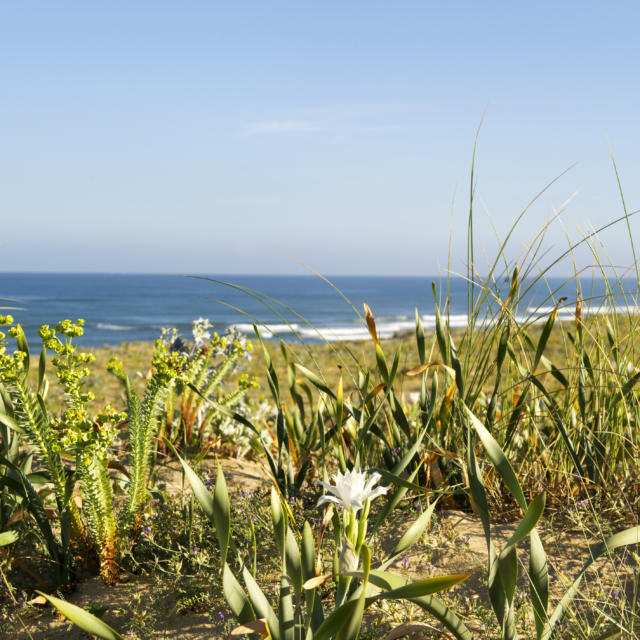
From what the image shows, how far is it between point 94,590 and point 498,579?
1345 millimetres

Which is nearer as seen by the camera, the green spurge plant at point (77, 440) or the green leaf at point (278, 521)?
the green leaf at point (278, 521)

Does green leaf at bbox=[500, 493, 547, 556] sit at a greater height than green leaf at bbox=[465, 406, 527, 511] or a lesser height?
lesser

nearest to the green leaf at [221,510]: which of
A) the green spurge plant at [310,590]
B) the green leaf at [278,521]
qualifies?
the green spurge plant at [310,590]

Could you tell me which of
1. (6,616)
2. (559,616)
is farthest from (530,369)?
(6,616)

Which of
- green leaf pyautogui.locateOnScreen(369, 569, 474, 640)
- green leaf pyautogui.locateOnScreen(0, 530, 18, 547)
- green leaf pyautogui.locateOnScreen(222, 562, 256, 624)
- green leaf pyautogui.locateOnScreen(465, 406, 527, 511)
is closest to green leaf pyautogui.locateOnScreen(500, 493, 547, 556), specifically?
green leaf pyautogui.locateOnScreen(465, 406, 527, 511)

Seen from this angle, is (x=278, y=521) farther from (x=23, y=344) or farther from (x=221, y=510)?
(x=23, y=344)

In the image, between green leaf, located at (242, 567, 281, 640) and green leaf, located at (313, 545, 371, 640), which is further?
green leaf, located at (242, 567, 281, 640)

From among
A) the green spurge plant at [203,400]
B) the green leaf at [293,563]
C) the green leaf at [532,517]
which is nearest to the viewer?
the green leaf at [532,517]

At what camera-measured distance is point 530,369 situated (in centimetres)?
250

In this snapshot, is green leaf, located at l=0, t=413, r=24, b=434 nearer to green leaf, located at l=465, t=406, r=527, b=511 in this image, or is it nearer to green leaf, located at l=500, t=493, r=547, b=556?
green leaf, located at l=465, t=406, r=527, b=511

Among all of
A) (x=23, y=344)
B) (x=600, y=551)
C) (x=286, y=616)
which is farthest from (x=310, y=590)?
(x=23, y=344)

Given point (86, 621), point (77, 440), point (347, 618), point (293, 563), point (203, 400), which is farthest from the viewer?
point (203, 400)

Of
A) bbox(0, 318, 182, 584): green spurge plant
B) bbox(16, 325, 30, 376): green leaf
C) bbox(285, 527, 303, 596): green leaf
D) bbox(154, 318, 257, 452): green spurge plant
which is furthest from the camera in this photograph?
bbox(154, 318, 257, 452): green spurge plant

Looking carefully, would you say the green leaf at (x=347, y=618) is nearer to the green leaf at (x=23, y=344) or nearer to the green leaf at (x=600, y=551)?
the green leaf at (x=600, y=551)
